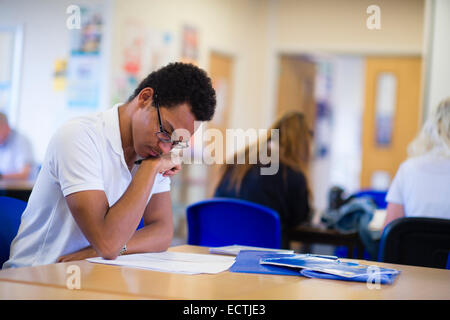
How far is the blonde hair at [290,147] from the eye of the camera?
3057 mm

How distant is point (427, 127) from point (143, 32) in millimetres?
3512

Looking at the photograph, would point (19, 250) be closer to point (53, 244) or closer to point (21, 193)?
point (53, 244)

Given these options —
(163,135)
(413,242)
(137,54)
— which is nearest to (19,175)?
(137,54)

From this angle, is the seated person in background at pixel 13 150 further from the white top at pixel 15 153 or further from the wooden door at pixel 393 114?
the wooden door at pixel 393 114

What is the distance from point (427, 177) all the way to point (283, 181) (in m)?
0.84

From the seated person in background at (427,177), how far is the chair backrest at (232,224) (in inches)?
21.7

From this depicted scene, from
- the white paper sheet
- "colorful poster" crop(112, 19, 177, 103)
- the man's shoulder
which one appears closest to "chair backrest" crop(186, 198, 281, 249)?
the white paper sheet

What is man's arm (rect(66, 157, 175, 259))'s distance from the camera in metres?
1.50

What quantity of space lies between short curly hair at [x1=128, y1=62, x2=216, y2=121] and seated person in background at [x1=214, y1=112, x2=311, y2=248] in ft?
4.31

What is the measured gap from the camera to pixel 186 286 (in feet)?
3.83

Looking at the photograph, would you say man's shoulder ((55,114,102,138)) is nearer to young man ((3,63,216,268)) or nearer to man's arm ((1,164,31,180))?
young man ((3,63,216,268))

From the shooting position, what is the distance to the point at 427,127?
2.60 m

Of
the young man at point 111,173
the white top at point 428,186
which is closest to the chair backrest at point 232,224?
the white top at point 428,186
